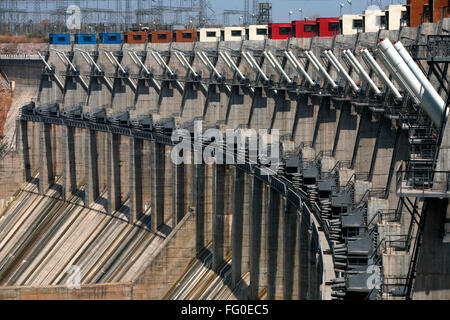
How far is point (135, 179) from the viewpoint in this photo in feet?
210

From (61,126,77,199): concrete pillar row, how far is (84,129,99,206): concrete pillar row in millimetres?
1972

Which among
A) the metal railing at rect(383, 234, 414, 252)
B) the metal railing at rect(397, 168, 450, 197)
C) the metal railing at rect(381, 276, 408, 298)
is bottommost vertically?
the metal railing at rect(381, 276, 408, 298)

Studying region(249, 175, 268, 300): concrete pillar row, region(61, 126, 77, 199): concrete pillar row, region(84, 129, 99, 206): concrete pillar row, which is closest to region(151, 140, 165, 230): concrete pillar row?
region(84, 129, 99, 206): concrete pillar row

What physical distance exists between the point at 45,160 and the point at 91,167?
7086 mm

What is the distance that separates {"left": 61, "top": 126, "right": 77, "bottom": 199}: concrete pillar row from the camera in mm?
72512

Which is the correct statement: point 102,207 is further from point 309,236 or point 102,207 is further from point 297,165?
point 309,236

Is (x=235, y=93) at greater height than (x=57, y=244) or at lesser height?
greater

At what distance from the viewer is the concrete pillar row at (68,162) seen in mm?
72512

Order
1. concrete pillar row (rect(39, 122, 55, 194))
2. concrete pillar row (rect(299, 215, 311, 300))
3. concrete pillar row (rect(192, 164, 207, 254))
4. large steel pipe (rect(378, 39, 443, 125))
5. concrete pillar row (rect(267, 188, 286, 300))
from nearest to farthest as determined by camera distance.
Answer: large steel pipe (rect(378, 39, 443, 125)), concrete pillar row (rect(299, 215, 311, 300)), concrete pillar row (rect(267, 188, 286, 300)), concrete pillar row (rect(192, 164, 207, 254)), concrete pillar row (rect(39, 122, 55, 194))

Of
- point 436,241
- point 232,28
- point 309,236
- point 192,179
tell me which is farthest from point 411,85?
point 232,28

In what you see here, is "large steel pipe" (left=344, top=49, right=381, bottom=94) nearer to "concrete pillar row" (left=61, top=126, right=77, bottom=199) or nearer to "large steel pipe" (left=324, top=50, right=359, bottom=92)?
"large steel pipe" (left=324, top=50, right=359, bottom=92)

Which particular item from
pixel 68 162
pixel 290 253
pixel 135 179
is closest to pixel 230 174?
pixel 290 253

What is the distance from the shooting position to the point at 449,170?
65.3 ft
